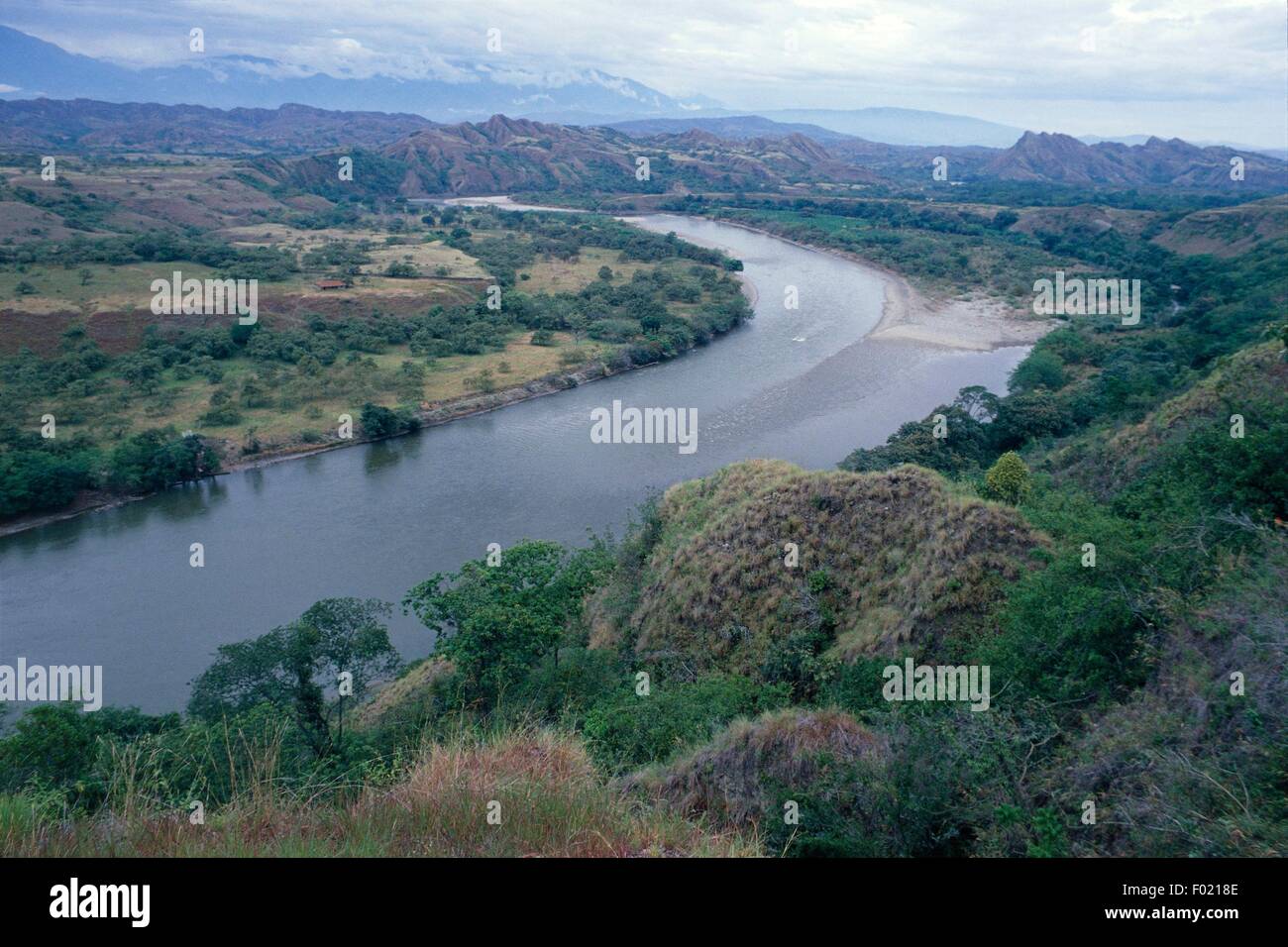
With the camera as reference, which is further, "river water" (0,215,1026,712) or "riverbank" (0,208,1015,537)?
"riverbank" (0,208,1015,537)

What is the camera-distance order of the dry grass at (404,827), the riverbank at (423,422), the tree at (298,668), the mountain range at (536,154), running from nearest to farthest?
the dry grass at (404,827) → the tree at (298,668) → the riverbank at (423,422) → the mountain range at (536,154)

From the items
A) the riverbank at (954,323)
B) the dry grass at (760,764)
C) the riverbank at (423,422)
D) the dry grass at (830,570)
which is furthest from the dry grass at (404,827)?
the riverbank at (954,323)

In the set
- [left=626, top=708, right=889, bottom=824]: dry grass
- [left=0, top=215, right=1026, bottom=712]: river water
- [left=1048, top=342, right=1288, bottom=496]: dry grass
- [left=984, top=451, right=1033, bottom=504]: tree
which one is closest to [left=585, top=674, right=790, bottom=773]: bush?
[left=626, top=708, right=889, bottom=824]: dry grass

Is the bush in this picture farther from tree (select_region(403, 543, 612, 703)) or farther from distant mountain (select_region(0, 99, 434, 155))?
distant mountain (select_region(0, 99, 434, 155))

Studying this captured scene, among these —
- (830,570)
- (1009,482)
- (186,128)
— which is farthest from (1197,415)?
(186,128)

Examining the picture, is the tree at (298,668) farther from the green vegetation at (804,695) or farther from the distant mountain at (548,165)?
the distant mountain at (548,165)

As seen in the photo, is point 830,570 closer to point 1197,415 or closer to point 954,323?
point 1197,415
